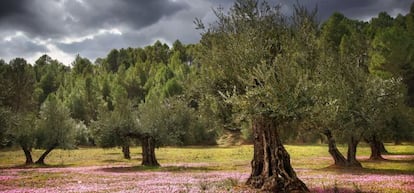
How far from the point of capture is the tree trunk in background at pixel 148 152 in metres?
47.7

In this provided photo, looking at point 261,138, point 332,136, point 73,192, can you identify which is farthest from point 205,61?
point 332,136

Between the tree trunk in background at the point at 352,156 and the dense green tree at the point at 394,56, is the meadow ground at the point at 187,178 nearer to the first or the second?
the tree trunk in background at the point at 352,156

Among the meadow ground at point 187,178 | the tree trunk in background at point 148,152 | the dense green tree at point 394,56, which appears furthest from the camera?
the dense green tree at point 394,56

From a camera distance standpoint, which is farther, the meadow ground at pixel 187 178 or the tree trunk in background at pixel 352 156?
the tree trunk in background at pixel 352 156

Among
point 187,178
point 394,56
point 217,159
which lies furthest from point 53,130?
point 394,56

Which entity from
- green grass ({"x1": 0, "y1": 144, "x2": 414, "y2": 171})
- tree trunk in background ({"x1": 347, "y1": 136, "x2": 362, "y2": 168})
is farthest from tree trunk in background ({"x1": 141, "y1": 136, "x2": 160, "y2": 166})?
tree trunk in background ({"x1": 347, "y1": 136, "x2": 362, "y2": 168})

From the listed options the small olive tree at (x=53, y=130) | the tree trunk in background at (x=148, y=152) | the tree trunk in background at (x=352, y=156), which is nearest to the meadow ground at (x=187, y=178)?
the tree trunk in background at (x=352, y=156)

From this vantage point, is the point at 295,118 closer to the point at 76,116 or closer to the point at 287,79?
the point at 287,79

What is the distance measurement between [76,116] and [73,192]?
117795 mm

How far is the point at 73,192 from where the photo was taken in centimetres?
2245

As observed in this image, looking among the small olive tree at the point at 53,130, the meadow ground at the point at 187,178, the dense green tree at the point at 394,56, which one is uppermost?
the dense green tree at the point at 394,56

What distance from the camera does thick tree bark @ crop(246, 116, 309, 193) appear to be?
21312mm

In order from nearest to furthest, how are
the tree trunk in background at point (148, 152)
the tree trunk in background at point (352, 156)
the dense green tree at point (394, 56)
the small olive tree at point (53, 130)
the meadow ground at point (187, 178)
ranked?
1. the meadow ground at point (187, 178)
2. the tree trunk in background at point (352, 156)
3. the tree trunk in background at point (148, 152)
4. the small olive tree at point (53, 130)
5. the dense green tree at point (394, 56)

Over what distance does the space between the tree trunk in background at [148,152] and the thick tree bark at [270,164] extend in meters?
26.2
